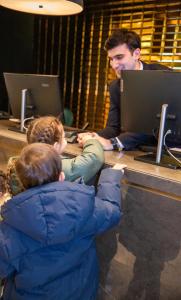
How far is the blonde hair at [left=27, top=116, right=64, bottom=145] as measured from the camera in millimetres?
1477

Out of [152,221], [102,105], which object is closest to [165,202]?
[152,221]

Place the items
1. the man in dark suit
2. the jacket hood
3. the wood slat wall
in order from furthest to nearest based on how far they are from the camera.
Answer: the wood slat wall
the man in dark suit
the jacket hood

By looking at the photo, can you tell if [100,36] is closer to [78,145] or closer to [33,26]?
[33,26]

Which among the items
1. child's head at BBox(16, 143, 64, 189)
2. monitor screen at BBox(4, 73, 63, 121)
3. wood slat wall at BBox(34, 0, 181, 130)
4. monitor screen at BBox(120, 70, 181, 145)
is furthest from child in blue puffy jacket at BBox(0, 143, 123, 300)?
wood slat wall at BBox(34, 0, 181, 130)

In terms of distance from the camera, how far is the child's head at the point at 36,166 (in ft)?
3.89

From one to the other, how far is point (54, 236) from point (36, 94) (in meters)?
1.23

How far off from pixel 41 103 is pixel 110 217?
1.09 metres

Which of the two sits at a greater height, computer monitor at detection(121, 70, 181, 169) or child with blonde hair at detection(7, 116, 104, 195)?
computer monitor at detection(121, 70, 181, 169)

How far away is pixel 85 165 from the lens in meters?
1.50

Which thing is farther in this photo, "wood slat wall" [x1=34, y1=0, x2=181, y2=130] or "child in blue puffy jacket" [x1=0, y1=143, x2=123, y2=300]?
"wood slat wall" [x1=34, y1=0, x2=181, y2=130]

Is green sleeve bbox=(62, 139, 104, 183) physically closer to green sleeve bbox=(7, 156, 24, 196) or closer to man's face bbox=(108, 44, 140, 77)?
green sleeve bbox=(7, 156, 24, 196)

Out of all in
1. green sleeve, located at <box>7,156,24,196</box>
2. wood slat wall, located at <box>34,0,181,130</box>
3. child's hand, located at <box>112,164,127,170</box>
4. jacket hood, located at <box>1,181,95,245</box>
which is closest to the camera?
jacket hood, located at <box>1,181,95,245</box>

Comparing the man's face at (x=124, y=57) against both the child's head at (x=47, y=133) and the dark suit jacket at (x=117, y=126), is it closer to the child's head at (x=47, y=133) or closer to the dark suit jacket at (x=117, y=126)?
the dark suit jacket at (x=117, y=126)

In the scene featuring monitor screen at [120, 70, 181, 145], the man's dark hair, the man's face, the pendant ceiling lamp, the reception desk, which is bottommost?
the reception desk
